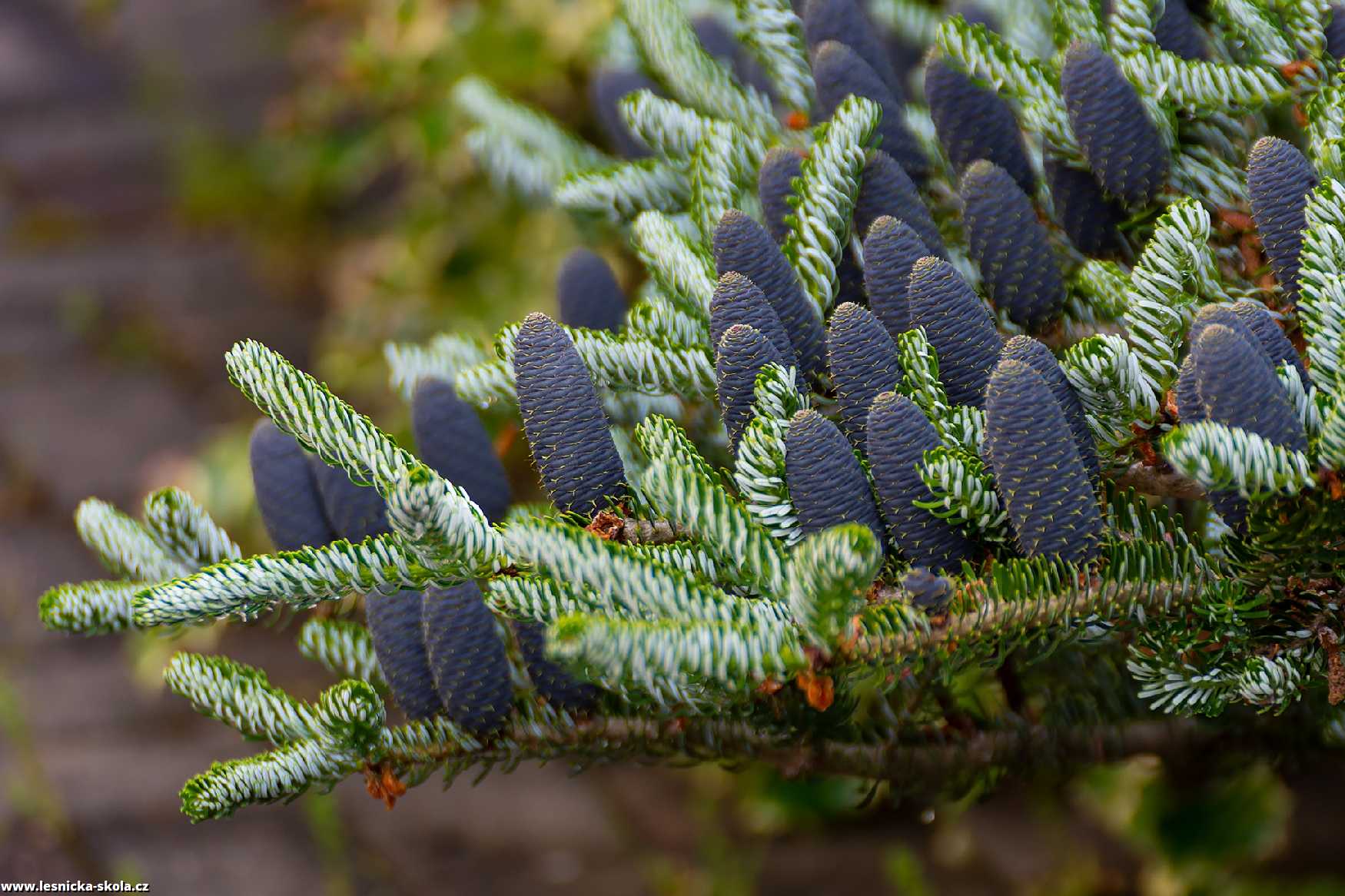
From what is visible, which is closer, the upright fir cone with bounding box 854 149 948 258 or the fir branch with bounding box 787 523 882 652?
the fir branch with bounding box 787 523 882 652

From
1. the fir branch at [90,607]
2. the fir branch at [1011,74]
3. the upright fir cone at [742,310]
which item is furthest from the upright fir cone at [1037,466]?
the fir branch at [90,607]

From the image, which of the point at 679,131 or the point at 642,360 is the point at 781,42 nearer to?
the point at 679,131

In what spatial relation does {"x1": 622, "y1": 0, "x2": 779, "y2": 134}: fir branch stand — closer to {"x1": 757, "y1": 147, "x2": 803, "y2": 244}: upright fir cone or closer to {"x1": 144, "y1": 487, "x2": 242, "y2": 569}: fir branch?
{"x1": 757, "y1": 147, "x2": 803, "y2": 244}: upright fir cone

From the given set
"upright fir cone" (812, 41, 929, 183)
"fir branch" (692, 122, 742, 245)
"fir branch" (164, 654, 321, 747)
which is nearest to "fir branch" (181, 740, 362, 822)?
"fir branch" (164, 654, 321, 747)

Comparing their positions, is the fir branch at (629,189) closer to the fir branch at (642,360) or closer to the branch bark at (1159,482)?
the fir branch at (642,360)

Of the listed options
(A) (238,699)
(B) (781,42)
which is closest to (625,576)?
(A) (238,699)
